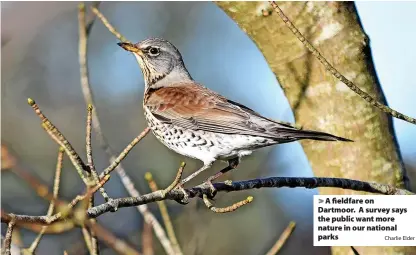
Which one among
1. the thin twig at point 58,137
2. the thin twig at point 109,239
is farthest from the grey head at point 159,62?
the thin twig at point 109,239

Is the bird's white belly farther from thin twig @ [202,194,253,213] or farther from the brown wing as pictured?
thin twig @ [202,194,253,213]

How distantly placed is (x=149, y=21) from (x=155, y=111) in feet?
6.38

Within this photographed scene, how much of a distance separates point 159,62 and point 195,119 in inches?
15.0

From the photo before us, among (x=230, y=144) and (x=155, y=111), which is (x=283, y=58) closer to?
(x=230, y=144)

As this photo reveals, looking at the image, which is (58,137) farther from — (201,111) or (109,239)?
(201,111)

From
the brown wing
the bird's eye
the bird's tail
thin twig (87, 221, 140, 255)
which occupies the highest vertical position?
the bird's eye

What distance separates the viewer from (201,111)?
7.16 ft

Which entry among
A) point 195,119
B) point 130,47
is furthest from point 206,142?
point 130,47

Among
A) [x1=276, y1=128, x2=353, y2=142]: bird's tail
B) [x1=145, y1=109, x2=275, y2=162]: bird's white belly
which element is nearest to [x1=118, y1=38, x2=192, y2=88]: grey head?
[x1=145, y1=109, x2=275, y2=162]: bird's white belly

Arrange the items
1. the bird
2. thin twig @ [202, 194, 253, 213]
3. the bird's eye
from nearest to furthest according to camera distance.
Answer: thin twig @ [202, 194, 253, 213] → the bird → the bird's eye

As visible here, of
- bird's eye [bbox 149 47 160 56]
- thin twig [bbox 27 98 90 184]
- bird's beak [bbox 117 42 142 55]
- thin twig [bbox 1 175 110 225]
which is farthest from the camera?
bird's eye [bbox 149 47 160 56]

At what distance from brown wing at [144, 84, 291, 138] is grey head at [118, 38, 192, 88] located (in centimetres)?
10

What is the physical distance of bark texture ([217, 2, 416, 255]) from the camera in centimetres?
195

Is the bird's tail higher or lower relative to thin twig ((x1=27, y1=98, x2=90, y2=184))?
higher
